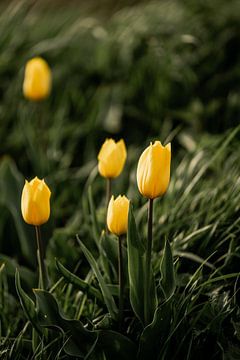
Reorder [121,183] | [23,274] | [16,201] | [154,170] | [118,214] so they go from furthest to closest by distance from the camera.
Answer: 1. [121,183]
2. [16,201]
3. [23,274]
4. [118,214]
5. [154,170]

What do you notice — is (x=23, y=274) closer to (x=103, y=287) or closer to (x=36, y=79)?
(x=103, y=287)

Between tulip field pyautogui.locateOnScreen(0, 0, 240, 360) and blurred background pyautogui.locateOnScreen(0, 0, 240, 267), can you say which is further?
blurred background pyautogui.locateOnScreen(0, 0, 240, 267)

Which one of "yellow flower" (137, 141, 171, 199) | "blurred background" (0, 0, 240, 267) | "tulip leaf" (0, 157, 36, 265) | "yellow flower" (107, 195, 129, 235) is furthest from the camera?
"blurred background" (0, 0, 240, 267)

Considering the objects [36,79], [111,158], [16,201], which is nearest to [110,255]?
[111,158]

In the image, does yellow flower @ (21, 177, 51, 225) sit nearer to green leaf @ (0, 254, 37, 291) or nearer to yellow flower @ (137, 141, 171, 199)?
yellow flower @ (137, 141, 171, 199)

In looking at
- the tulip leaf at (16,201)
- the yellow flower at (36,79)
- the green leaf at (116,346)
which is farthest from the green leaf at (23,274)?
the yellow flower at (36,79)

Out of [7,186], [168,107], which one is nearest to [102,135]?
[168,107]

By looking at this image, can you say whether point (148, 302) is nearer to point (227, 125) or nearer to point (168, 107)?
point (227, 125)

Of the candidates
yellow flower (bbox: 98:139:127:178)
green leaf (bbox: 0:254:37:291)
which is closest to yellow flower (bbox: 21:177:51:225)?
yellow flower (bbox: 98:139:127:178)
